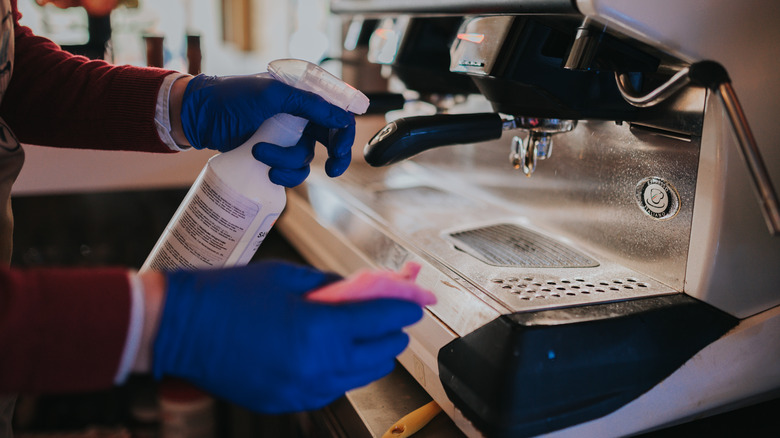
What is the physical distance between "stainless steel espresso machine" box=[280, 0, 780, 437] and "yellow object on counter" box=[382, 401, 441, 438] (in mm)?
20

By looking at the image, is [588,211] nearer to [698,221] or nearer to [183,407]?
[698,221]

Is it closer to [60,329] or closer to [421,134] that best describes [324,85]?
[421,134]

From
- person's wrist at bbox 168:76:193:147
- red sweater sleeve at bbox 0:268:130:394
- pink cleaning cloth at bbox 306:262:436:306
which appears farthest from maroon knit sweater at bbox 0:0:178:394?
person's wrist at bbox 168:76:193:147

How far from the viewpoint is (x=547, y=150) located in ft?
2.54

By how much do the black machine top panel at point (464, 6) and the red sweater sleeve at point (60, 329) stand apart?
0.45 metres

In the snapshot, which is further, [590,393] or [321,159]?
[321,159]

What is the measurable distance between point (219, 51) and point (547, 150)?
11.4 feet


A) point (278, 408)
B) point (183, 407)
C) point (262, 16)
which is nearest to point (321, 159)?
point (183, 407)

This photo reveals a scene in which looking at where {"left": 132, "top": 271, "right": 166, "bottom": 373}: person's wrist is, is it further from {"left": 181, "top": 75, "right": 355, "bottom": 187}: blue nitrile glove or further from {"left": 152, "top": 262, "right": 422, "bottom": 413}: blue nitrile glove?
{"left": 181, "top": 75, "right": 355, "bottom": 187}: blue nitrile glove

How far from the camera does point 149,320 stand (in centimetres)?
43

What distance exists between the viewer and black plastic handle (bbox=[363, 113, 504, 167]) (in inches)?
26.1

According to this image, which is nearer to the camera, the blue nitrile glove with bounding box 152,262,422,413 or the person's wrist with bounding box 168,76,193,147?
the blue nitrile glove with bounding box 152,262,422,413

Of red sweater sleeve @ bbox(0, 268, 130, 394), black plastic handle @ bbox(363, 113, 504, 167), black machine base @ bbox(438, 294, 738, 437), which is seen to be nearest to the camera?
red sweater sleeve @ bbox(0, 268, 130, 394)

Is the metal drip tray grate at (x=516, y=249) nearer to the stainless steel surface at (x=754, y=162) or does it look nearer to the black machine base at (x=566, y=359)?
the black machine base at (x=566, y=359)
